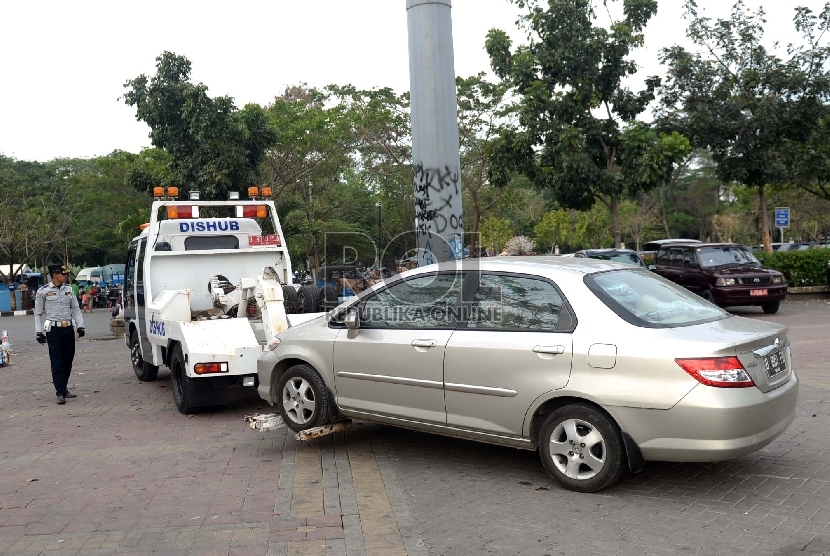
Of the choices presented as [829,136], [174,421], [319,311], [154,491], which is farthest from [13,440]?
[829,136]

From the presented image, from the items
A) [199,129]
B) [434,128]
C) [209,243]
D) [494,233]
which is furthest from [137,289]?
[494,233]

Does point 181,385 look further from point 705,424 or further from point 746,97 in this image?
point 746,97

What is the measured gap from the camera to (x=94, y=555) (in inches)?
172

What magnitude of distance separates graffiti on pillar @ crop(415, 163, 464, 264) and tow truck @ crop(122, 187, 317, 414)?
6.10 feet

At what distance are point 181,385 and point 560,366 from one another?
5.04 meters

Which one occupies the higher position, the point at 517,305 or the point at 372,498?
the point at 517,305

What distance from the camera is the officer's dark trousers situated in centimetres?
941

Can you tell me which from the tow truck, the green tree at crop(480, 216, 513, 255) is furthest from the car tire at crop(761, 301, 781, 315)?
the green tree at crop(480, 216, 513, 255)

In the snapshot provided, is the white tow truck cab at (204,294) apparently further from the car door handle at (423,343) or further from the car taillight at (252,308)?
the car door handle at (423,343)

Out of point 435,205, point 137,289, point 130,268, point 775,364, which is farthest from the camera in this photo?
point 130,268

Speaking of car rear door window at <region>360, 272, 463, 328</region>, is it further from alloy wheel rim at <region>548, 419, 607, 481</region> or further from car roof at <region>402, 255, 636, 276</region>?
alloy wheel rim at <region>548, 419, 607, 481</region>

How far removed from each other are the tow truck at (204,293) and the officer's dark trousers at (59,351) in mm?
958

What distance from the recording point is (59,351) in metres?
9.44

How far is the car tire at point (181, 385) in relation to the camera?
26.9 feet
